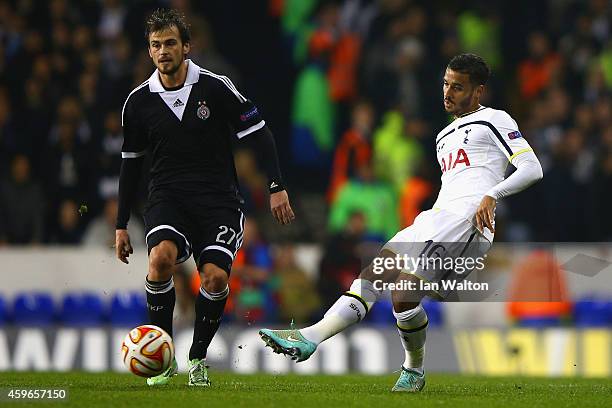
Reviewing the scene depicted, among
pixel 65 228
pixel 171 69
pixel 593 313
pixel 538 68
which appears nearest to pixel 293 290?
pixel 65 228

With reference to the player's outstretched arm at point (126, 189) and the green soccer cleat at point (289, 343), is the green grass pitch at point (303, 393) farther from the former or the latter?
the player's outstretched arm at point (126, 189)

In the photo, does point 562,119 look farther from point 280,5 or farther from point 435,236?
point 435,236

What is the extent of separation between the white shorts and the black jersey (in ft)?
4.27

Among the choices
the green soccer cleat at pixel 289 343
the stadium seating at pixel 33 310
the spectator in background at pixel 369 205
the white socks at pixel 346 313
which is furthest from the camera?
the spectator in background at pixel 369 205

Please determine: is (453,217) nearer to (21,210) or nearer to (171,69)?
(171,69)

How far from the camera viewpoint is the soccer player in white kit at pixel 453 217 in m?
8.64

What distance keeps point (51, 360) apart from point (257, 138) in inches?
248

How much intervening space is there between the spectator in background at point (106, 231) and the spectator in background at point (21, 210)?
0.62 m

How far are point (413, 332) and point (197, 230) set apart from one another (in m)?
1.69

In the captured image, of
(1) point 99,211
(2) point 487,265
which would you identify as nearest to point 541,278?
(2) point 487,265

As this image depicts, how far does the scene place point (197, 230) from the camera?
8992 millimetres

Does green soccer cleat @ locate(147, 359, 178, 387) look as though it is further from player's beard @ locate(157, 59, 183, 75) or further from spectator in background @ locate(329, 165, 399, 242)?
spectator in background @ locate(329, 165, 399, 242)

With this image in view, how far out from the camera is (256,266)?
49.2 ft

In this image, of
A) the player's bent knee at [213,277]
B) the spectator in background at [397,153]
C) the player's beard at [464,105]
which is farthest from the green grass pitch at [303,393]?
the spectator in background at [397,153]
